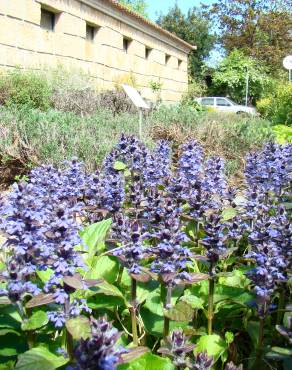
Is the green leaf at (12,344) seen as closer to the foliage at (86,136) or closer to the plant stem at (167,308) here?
the plant stem at (167,308)

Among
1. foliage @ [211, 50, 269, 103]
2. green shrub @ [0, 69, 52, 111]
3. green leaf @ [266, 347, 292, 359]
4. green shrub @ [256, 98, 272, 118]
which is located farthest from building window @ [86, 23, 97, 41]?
green leaf @ [266, 347, 292, 359]

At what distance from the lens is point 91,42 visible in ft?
61.7

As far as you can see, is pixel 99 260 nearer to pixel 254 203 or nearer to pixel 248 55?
pixel 254 203

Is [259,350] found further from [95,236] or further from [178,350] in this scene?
[95,236]

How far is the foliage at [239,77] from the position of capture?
34.0 m

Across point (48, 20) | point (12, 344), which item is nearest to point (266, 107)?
point (48, 20)

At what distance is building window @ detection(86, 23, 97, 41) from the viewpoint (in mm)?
18703

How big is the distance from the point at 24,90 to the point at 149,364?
11155 mm

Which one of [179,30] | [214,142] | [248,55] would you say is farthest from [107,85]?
[179,30]

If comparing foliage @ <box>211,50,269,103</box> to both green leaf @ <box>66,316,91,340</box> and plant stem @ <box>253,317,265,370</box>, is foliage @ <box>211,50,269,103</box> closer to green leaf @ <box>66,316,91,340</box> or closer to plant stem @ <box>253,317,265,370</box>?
plant stem @ <box>253,317,265,370</box>

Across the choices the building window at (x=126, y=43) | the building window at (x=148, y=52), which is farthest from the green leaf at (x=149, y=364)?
the building window at (x=148, y=52)

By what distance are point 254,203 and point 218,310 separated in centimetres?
88

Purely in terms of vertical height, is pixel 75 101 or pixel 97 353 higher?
pixel 75 101

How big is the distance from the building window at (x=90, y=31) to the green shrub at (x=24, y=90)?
21.1 feet
